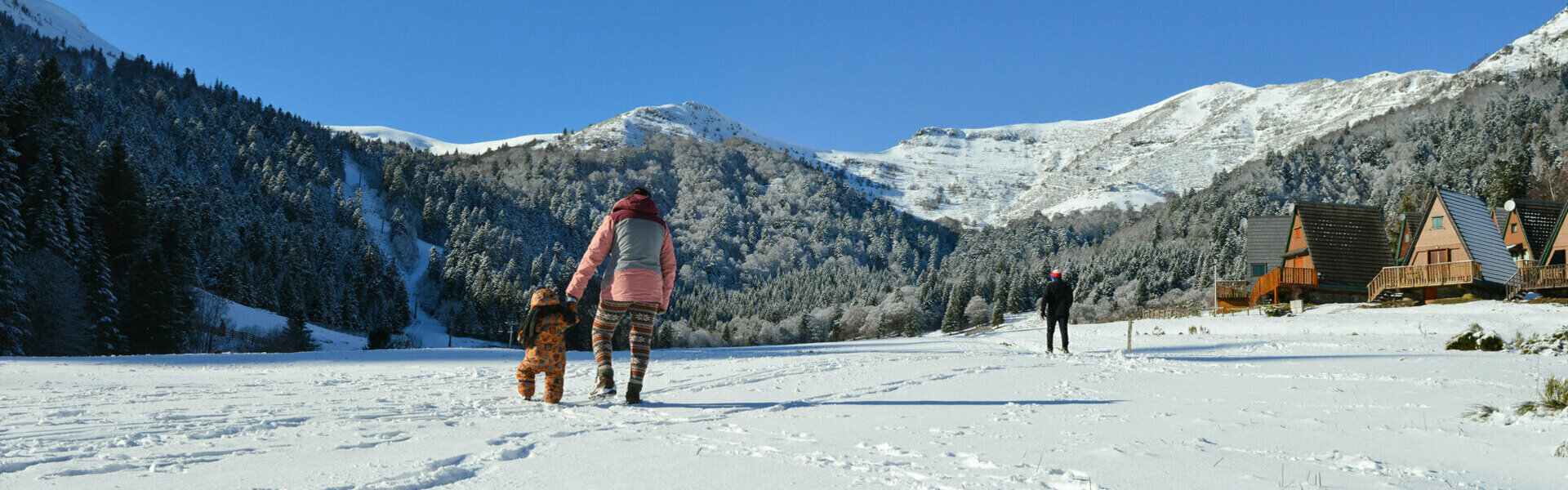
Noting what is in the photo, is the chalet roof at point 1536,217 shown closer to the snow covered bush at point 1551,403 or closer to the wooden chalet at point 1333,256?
the wooden chalet at point 1333,256

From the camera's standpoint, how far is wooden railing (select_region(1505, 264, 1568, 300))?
2617 centimetres

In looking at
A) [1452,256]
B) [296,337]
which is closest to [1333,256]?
[1452,256]

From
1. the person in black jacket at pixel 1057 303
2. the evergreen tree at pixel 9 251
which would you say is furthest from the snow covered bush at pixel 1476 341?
the evergreen tree at pixel 9 251

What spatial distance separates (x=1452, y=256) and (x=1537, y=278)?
352 centimetres

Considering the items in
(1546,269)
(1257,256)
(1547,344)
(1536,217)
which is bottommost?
(1547,344)

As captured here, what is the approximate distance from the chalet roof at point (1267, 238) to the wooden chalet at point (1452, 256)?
7901mm

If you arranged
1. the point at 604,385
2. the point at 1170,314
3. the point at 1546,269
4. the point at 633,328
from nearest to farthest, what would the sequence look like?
the point at 604,385
the point at 633,328
the point at 1546,269
the point at 1170,314

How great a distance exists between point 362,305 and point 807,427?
129 metres

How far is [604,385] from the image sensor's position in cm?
711

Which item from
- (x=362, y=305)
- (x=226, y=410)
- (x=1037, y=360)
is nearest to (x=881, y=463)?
(x=226, y=410)

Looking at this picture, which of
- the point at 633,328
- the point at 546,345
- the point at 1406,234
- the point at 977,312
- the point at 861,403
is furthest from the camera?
the point at 977,312

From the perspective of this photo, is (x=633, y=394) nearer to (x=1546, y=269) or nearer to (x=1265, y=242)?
(x=1546, y=269)

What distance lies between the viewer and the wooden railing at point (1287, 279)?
3562 cm

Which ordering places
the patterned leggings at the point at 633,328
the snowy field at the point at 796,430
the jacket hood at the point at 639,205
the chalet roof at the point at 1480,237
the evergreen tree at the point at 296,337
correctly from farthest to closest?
the evergreen tree at the point at 296,337
the chalet roof at the point at 1480,237
the jacket hood at the point at 639,205
the patterned leggings at the point at 633,328
the snowy field at the point at 796,430
